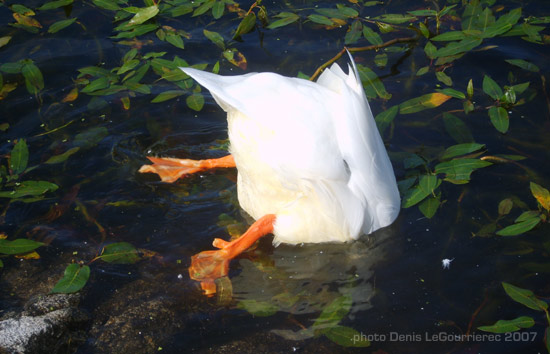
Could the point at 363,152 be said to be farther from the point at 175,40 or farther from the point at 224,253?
the point at 175,40

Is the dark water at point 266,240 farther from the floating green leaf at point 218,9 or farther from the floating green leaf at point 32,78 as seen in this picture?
the floating green leaf at point 218,9

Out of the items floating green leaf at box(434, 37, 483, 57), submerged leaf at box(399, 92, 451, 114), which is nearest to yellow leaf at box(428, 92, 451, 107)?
submerged leaf at box(399, 92, 451, 114)

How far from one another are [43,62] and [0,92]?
1.37ft

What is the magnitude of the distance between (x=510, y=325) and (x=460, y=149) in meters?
1.20

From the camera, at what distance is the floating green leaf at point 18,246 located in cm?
270

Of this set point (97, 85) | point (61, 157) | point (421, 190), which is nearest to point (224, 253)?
point (421, 190)

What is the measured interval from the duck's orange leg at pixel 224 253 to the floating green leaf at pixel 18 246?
2.56 feet

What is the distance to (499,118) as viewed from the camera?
3.55 meters

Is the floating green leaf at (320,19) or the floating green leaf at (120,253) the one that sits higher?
the floating green leaf at (320,19)

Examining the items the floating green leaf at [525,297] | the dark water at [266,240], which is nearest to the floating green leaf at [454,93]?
the dark water at [266,240]

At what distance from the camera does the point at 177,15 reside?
14.4ft

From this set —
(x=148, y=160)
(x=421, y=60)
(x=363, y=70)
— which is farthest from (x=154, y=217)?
(x=421, y=60)

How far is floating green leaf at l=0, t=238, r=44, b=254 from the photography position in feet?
8.86

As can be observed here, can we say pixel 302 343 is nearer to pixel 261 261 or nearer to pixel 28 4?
pixel 261 261
